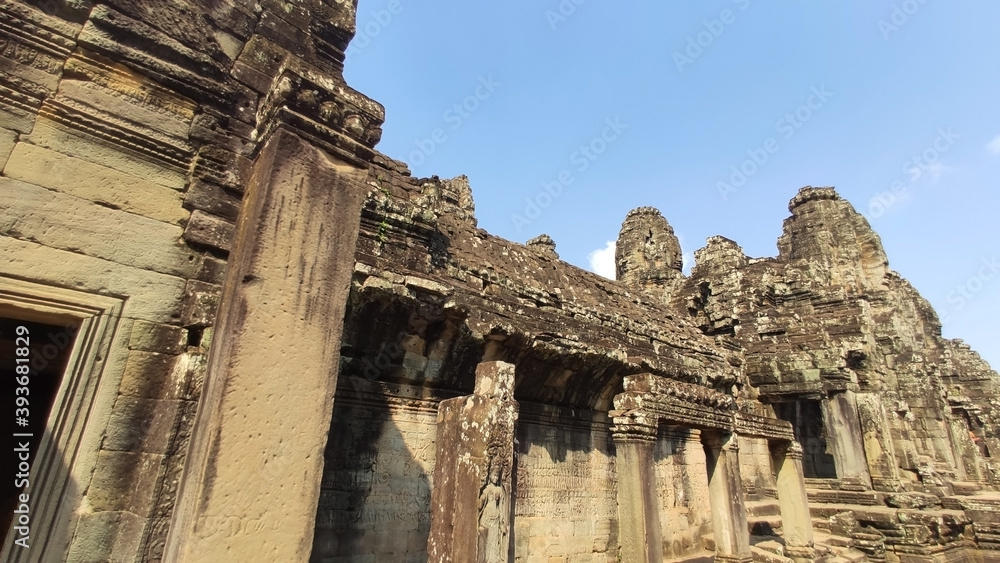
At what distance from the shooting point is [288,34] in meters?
3.85

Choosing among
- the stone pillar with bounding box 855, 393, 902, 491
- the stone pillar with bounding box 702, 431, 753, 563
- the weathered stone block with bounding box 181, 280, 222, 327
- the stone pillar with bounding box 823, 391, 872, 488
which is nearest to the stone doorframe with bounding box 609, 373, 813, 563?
the stone pillar with bounding box 702, 431, 753, 563

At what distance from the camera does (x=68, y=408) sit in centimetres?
264

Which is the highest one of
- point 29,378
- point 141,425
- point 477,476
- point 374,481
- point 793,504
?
point 29,378

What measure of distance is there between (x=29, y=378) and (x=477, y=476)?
3.75 meters

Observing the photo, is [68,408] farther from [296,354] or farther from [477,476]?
[477,476]

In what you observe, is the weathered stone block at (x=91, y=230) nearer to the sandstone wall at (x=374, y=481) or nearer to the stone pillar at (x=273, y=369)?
the stone pillar at (x=273, y=369)

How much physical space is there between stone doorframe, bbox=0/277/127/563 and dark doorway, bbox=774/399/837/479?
15.0 m

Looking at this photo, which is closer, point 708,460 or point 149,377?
point 149,377

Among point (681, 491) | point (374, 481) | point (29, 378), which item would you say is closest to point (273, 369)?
point (29, 378)

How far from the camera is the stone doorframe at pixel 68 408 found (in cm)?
251

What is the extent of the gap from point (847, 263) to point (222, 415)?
27.5 m

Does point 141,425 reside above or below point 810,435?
below

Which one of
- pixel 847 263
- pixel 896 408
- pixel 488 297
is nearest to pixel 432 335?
pixel 488 297

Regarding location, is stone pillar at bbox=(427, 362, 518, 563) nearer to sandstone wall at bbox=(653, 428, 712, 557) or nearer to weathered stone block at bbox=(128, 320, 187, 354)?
weathered stone block at bbox=(128, 320, 187, 354)
